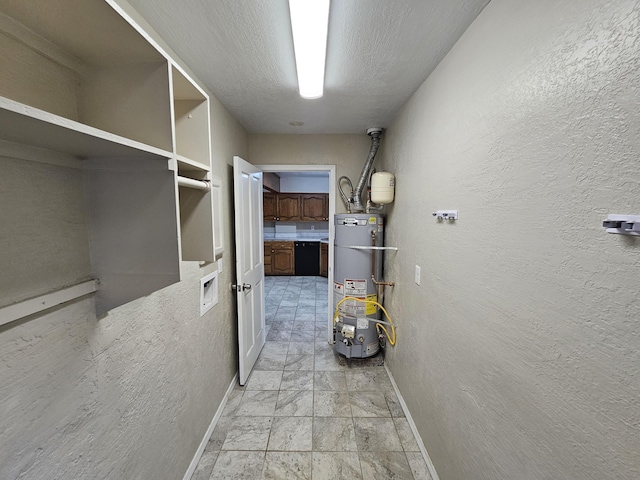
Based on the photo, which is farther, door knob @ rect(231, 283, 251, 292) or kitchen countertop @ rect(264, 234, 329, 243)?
kitchen countertop @ rect(264, 234, 329, 243)

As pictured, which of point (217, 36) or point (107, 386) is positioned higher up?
point (217, 36)

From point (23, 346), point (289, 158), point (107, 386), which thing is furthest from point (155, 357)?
point (289, 158)

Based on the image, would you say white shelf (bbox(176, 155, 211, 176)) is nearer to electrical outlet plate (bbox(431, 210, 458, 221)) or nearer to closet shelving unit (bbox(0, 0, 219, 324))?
closet shelving unit (bbox(0, 0, 219, 324))

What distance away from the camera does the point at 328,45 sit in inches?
51.9

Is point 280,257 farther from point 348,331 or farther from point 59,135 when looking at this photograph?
point 59,135

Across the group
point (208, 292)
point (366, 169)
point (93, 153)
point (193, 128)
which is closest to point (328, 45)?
point (193, 128)

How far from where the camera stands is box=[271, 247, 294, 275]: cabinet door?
6.11 m

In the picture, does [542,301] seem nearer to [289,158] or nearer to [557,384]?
[557,384]

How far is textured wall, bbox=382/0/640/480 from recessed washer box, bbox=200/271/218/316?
4.81 feet

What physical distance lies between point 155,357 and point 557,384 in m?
1.52

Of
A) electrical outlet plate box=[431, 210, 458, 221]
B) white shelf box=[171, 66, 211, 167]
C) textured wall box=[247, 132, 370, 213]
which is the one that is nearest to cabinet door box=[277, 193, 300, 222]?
textured wall box=[247, 132, 370, 213]

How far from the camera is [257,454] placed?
1666mm

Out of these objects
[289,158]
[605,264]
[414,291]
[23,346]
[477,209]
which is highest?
[289,158]

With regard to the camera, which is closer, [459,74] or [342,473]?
[459,74]
